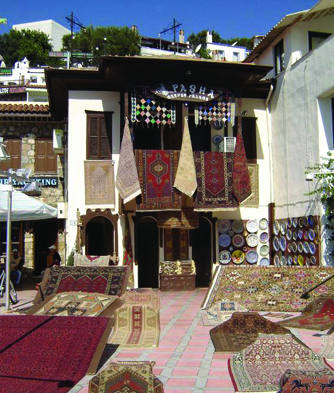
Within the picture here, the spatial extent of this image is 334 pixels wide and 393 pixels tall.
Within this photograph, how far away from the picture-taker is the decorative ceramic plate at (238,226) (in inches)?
602

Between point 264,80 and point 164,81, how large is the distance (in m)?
3.39

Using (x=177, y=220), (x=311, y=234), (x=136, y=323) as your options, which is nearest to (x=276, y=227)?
(x=311, y=234)

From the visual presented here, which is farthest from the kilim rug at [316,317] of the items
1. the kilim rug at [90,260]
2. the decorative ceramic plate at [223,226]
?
the decorative ceramic plate at [223,226]

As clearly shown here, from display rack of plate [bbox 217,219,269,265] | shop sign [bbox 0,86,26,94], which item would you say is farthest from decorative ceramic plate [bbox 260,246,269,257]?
shop sign [bbox 0,86,26,94]

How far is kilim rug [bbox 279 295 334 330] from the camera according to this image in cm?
869

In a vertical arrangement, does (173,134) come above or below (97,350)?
above

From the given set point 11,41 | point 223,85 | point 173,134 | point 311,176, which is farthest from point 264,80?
point 11,41

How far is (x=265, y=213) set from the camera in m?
15.6

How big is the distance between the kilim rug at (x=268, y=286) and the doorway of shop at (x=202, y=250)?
4312 mm

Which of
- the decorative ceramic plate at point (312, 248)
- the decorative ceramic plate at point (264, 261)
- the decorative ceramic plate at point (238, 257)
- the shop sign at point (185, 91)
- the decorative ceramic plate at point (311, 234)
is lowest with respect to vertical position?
the decorative ceramic plate at point (264, 261)

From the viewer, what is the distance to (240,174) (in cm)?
1440

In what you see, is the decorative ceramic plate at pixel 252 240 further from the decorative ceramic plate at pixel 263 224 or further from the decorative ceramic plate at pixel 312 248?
the decorative ceramic plate at pixel 312 248

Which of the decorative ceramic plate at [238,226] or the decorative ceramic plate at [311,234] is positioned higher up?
the decorative ceramic plate at [238,226]

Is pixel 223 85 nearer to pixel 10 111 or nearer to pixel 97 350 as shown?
pixel 10 111
